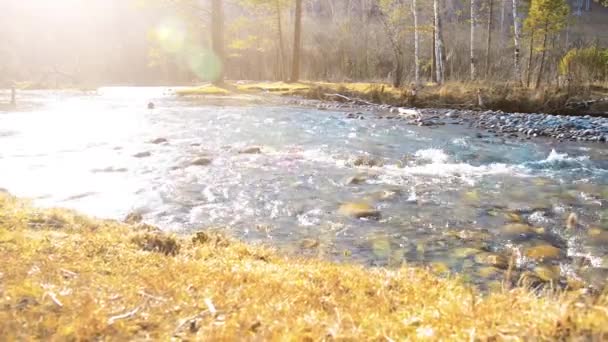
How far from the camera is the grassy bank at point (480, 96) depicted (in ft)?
54.8

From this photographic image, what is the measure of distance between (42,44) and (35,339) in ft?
164

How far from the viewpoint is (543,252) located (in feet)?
16.1

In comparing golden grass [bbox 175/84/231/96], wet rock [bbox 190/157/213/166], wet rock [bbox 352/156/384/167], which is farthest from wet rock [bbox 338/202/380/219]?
golden grass [bbox 175/84/231/96]

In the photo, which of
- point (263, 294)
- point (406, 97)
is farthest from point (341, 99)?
point (263, 294)

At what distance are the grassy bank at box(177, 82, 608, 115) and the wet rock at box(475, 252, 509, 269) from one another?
13.9 m

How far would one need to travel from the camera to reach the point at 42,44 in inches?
1753

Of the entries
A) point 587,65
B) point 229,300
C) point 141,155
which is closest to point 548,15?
point 587,65

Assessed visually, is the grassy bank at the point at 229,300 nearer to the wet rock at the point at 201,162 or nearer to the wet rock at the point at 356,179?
the wet rock at the point at 356,179

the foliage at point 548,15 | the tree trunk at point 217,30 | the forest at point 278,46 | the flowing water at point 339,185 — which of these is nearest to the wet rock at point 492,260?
the flowing water at point 339,185

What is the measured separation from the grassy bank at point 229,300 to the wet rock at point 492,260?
3.64 ft

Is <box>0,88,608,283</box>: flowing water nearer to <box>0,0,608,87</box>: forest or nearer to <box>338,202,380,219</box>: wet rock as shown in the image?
<box>338,202,380,219</box>: wet rock

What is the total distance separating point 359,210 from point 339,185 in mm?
1482

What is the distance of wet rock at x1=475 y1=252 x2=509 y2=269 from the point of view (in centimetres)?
460

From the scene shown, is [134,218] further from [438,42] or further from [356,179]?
[438,42]
